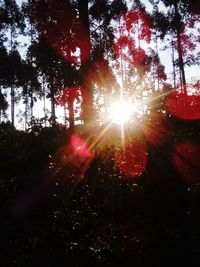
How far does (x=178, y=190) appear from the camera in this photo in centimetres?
730

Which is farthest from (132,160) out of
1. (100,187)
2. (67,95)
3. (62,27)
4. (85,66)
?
(62,27)

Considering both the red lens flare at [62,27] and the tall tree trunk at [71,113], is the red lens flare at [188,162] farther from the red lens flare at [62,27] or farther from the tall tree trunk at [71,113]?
the red lens flare at [62,27]

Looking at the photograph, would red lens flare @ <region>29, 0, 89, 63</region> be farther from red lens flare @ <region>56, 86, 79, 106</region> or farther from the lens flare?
the lens flare

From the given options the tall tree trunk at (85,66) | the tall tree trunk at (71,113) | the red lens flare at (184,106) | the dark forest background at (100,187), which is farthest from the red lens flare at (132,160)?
the tall tree trunk at (71,113)

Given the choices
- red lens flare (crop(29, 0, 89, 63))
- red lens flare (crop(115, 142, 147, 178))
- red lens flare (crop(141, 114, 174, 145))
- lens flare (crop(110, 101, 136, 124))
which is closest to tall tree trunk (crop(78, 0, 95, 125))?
red lens flare (crop(29, 0, 89, 63))

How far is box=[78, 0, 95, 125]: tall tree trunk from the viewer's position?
1265cm

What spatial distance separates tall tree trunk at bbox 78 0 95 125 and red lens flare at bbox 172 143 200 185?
13.9 ft

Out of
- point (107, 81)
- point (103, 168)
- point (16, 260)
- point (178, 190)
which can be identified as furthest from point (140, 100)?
point (107, 81)

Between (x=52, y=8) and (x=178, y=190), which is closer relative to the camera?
(x=178, y=190)

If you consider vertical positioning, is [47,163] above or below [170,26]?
below

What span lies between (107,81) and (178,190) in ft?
32.6

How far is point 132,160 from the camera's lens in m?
7.74

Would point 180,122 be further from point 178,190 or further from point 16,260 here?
point 16,260

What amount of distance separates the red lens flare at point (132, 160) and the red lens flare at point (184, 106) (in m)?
2.42
